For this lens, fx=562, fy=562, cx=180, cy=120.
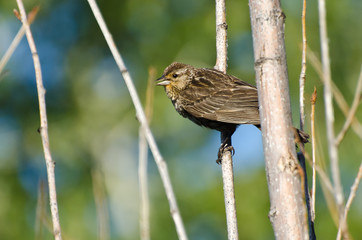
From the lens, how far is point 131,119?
11234mm

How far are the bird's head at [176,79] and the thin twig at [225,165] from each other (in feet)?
3.30

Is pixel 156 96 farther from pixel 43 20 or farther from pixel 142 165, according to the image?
pixel 142 165

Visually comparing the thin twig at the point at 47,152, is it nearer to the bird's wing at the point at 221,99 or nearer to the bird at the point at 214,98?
the bird at the point at 214,98

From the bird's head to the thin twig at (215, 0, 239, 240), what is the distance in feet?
3.30

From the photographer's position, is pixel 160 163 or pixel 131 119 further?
pixel 131 119

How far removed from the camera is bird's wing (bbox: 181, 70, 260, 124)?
15.2ft

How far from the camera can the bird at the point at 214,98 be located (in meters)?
4.64

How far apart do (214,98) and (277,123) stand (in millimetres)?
2758

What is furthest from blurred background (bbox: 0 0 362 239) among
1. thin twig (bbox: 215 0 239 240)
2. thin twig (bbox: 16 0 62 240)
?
thin twig (bbox: 16 0 62 240)

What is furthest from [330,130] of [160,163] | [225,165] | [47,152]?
[225,165]

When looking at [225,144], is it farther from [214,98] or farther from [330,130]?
[330,130]

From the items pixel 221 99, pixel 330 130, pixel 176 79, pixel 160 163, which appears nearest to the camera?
pixel 330 130

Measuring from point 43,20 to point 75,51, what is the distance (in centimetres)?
92

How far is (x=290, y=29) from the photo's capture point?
9.30 metres
